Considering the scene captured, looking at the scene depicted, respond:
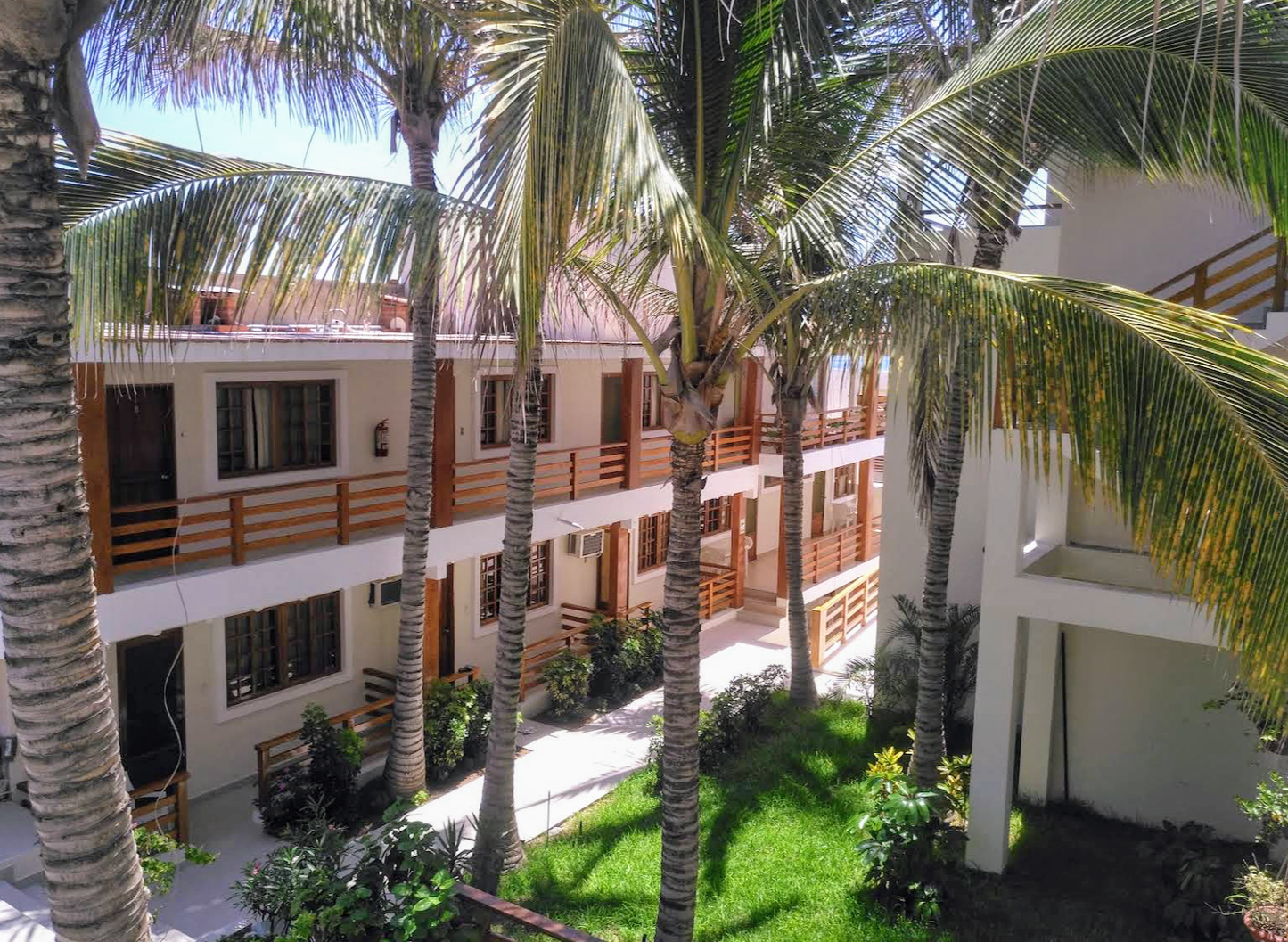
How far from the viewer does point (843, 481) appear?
25625mm

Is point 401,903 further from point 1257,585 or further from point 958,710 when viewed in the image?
point 958,710

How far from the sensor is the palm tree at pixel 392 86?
6.88 metres

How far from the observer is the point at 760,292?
6.41 metres

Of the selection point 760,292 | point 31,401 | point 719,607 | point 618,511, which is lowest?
point 719,607

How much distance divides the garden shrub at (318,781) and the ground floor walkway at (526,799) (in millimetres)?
286

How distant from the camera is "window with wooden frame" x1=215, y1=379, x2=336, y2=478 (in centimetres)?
1101

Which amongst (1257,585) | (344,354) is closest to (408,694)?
(344,354)

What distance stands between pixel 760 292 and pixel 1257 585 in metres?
3.60

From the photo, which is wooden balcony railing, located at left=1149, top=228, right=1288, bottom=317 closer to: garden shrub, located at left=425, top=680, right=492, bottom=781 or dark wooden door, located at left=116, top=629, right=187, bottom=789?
garden shrub, located at left=425, top=680, right=492, bottom=781

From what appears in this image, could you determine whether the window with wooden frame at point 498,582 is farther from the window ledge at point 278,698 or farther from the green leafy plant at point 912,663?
the green leafy plant at point 912,663

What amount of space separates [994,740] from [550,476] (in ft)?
23.5

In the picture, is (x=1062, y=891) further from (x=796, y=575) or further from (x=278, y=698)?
(x=278, y=698)

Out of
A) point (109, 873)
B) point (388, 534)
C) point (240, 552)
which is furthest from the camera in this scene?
point (388, 534)

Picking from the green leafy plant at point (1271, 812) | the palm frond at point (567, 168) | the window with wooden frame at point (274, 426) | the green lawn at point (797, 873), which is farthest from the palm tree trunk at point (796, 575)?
the palm frond at point (567, 168)
